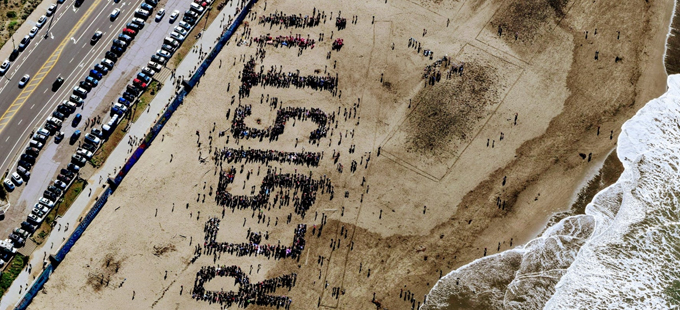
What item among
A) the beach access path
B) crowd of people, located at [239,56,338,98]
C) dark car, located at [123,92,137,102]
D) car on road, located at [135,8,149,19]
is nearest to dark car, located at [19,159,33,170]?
the beach access path

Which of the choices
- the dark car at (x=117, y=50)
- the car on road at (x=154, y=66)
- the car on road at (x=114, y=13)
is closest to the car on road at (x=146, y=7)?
the car on road at (x=114, y=13)

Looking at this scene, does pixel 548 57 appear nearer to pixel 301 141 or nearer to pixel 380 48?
pixel 380 48

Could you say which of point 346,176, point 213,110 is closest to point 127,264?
point 213,110

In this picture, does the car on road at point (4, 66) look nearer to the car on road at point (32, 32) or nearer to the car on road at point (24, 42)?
the car on road at point (24, 42)

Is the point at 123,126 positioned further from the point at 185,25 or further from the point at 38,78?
the point at 185,25

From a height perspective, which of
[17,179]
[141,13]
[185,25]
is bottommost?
[17,179]

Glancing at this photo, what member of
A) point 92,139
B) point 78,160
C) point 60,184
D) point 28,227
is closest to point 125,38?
point 92,139

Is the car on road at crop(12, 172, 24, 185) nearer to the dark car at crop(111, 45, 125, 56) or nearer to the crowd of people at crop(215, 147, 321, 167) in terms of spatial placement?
the dark car at crop(111, 45, 125, 56)
